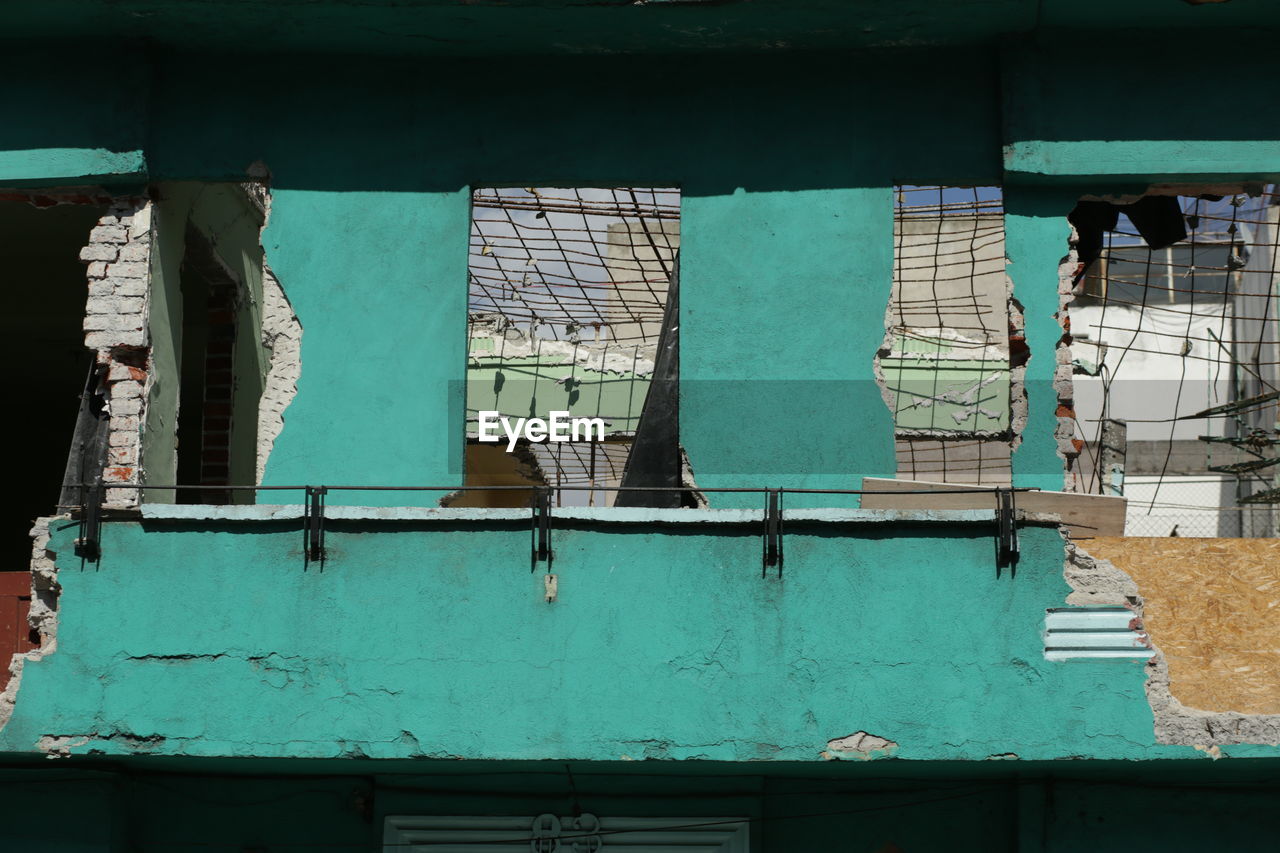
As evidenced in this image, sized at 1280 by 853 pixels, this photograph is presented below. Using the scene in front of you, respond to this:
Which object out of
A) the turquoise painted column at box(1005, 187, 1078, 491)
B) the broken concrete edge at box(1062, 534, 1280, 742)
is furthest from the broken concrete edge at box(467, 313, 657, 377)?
the broken concrete edge at box(1062, 534, 1280, 742)

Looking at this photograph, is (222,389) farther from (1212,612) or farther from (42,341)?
(1212,612)

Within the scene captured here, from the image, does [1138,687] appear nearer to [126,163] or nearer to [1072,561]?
[1072,561]

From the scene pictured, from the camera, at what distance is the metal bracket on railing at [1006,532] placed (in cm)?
745

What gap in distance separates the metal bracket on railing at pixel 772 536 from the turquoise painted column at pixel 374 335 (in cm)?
180

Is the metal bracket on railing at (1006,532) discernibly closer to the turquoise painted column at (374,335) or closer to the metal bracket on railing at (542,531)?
the metal bracket on railing at (542,531)

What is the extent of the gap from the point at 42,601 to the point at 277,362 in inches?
69.2

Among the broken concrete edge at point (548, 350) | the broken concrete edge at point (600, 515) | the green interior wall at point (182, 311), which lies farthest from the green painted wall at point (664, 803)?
the broken concrete edge at point (548, 350)

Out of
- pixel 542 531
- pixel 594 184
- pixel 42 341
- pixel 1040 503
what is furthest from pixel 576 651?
pixel 42 341

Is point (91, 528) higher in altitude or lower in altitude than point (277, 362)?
lower

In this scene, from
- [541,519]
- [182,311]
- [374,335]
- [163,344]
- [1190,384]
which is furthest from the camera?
[1190,384]

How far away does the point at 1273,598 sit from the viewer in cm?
773

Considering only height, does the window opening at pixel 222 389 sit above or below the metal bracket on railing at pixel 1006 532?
above

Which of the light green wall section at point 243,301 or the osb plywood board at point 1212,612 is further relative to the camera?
the light green wall section at point 243,301

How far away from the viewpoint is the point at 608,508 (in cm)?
755
